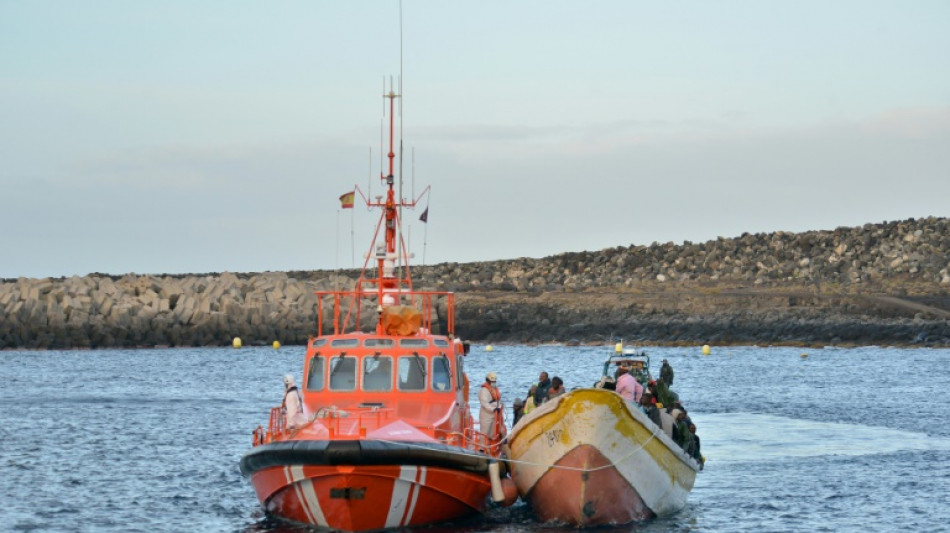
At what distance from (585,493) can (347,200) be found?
719 cm

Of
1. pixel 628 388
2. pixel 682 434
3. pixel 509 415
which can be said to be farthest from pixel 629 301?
pixel 682 434

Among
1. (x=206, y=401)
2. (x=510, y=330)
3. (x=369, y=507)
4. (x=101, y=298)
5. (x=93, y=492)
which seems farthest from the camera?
(x=510, y=330)

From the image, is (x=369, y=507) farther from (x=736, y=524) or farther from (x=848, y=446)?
(x=848, y=446)

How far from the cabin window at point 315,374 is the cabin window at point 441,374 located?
180cm

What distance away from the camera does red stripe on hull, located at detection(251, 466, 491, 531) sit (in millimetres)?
18906

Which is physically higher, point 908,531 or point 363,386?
point 363,386

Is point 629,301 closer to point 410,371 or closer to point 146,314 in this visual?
point 146,314

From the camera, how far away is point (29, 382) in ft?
184

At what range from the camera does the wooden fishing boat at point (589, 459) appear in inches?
797

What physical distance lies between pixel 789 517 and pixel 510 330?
224ft

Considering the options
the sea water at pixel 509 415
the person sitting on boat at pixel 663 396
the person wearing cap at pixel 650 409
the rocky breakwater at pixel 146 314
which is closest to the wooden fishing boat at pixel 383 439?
the sea water at pixel 509 415

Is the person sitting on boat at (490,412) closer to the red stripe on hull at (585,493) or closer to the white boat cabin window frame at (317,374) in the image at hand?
the red stripe on hull at (585,493)

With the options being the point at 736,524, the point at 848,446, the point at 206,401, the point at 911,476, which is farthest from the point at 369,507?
the point at 206,401

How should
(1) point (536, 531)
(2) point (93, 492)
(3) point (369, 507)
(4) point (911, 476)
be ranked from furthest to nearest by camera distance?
(4) point (911, 476) → (2) point (93, 492) → (1) point (536, 531) → (3) point (369, 507)
